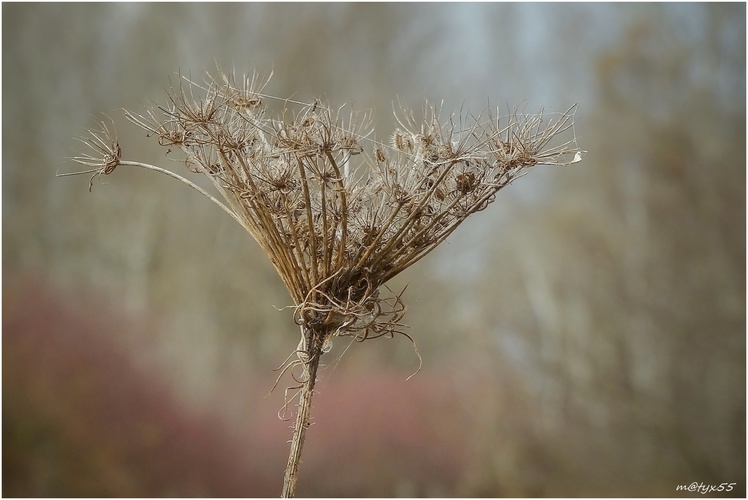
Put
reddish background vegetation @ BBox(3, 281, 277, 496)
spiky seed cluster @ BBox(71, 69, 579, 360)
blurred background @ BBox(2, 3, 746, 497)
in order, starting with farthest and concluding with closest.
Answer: blurred background @ BBox(2, 3, 746, 497), reddish background vegetation @ BBox(3, 281, 277, 496), spiky seed cluster @ BBox(71, 69, 579, 360)

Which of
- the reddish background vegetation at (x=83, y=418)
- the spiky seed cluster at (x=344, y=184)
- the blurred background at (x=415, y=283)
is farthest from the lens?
the blurred background at (x=415, y=283)

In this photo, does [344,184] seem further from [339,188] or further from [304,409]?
[304,409]

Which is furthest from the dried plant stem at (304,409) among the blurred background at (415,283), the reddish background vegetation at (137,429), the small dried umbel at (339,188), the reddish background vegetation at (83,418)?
the reddish background vegetation at (83,418)

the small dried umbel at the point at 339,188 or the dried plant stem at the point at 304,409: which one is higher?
the small dried umbel at the point at 339,188

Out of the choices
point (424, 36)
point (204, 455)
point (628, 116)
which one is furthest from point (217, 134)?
point (628, 116)

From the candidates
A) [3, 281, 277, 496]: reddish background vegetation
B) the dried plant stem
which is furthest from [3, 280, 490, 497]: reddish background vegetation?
the dried plant stem

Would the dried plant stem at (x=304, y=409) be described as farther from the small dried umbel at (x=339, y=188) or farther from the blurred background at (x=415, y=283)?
the blurred background at (x=415, y=283)

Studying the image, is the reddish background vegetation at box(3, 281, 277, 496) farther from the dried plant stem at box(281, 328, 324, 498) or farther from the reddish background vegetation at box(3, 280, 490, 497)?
the dried plant stem at box(281, 328, 324, 498)

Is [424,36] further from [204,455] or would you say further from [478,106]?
[204,455]
